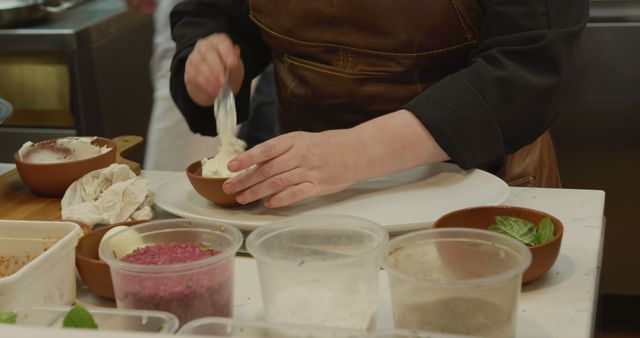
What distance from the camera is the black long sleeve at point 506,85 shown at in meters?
1.42

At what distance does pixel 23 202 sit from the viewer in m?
1.49

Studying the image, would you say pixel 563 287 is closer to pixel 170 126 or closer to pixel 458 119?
pixel 458 119

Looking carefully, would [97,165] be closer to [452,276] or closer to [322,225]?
[322,225]

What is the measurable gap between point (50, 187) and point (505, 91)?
73cm

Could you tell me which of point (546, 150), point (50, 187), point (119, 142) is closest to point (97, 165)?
point (50, 187)

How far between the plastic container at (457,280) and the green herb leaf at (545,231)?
160 millimetres

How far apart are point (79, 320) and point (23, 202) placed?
660 mm

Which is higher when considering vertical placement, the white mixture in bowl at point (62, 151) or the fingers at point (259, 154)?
the fingers at point (259, 154)

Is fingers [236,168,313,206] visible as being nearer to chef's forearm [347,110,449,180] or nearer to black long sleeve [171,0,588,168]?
chef's forearm [347,110,449,180]

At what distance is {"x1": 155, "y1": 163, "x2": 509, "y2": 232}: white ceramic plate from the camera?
132 centimetres

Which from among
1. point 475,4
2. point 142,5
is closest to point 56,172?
point 475,4

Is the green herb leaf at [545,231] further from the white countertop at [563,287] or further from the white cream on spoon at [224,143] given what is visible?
the white cream on spoon at [224,143]

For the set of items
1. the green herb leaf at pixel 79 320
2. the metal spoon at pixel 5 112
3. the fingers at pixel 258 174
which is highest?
the green herb leaf at pixel 79 320

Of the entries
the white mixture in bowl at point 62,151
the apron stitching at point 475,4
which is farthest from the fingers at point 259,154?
the apron stitching at point 475,4
